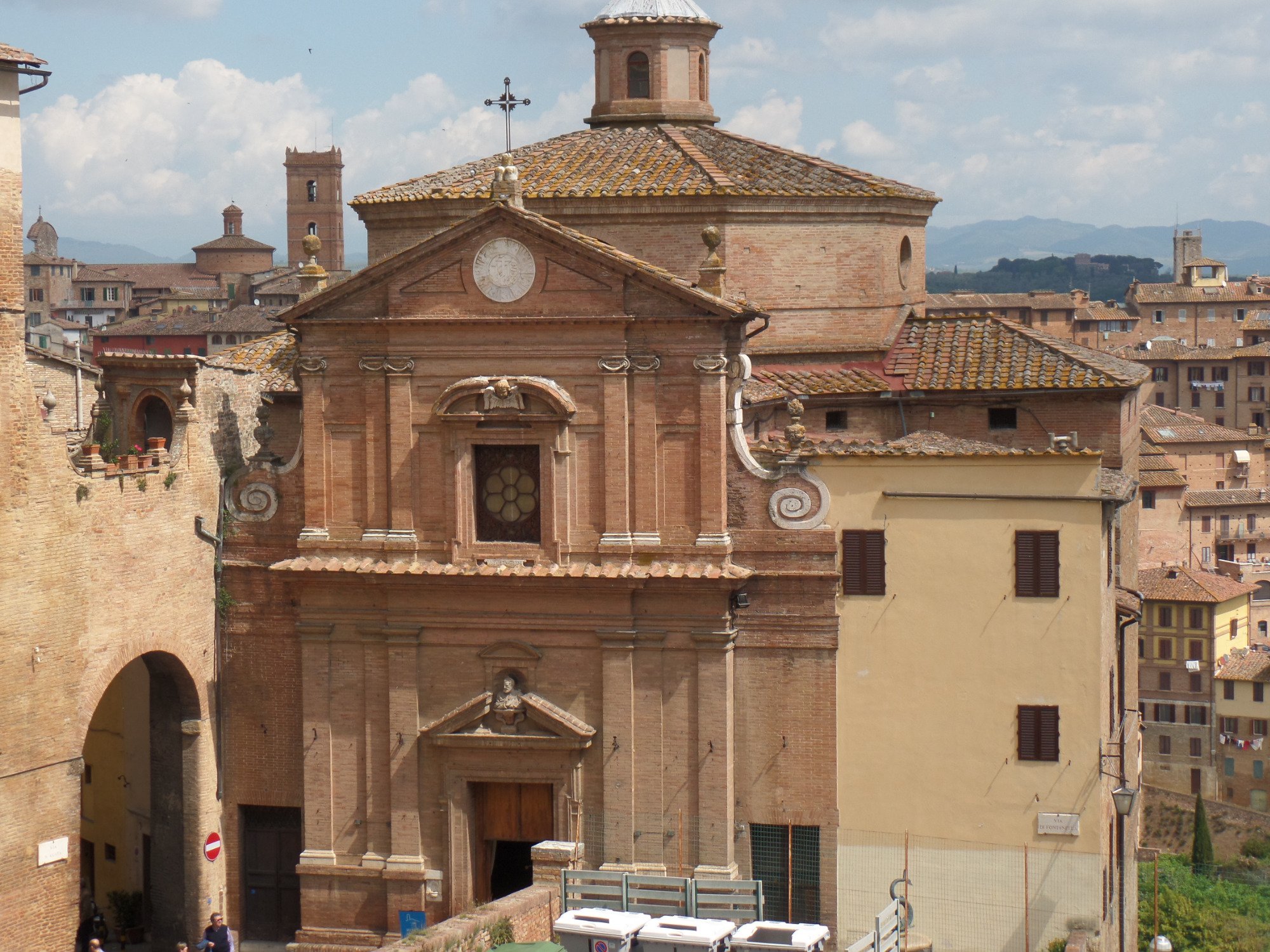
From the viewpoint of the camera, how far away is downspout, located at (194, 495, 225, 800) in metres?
27.4

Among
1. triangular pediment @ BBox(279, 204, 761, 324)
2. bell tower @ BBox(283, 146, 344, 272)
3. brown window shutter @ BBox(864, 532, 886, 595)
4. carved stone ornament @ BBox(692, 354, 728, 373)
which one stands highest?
bell tower @ BBox(283, 146, 344, 272)

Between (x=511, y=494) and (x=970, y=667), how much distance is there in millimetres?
6637

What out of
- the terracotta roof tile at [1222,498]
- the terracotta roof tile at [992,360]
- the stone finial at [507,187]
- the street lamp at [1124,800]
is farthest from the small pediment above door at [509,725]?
the terracotta roof tile at [1222,498]

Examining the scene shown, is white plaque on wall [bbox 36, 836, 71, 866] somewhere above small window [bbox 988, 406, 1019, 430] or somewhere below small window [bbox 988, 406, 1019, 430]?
below

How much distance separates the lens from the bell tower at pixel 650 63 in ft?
107

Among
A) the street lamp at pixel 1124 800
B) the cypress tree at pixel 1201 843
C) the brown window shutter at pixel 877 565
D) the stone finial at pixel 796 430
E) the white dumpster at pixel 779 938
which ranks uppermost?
the stone finial at pixel 796 430

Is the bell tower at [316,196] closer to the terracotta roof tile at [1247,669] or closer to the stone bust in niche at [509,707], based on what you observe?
the terracotta roof tile at [1247,669]

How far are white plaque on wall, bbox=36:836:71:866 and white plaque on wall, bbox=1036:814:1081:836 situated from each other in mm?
12456

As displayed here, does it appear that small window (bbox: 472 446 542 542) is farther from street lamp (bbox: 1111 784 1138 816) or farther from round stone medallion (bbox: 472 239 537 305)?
street lamp (bbox: 1111 784 1138 816)

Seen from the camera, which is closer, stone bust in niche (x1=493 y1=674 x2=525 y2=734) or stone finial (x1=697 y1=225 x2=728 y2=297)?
stone finial (x1=697 y1=225 x2=728 y2=297)

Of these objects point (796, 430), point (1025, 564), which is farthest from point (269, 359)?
point (1025, 564)

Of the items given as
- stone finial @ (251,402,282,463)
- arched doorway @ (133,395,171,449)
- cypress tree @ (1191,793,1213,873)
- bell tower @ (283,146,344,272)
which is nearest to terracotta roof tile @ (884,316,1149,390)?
stone finial @ (251,402,282,463)

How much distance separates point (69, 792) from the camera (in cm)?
2395

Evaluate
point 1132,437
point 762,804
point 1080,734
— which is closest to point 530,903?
point 762,804
